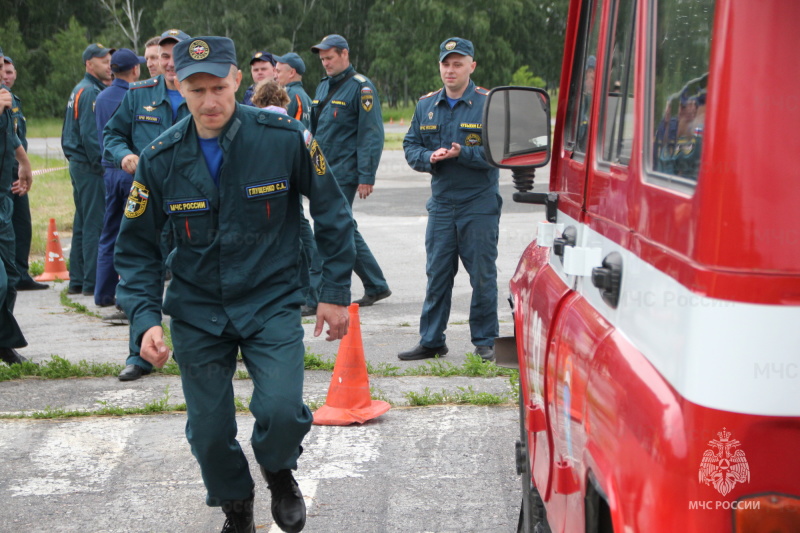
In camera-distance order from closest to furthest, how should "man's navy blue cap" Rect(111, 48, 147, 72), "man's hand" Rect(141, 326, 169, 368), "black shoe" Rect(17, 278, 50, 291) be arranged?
1. "man's hand" Rect(141, 326, 169, 368)
2. "man's navy blue cap" Rect(111, 48, 147, 72)
3. "black shoe" Rect(17, 278, 50, 291)

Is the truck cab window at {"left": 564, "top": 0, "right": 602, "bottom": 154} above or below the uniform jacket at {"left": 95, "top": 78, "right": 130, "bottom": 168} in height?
above

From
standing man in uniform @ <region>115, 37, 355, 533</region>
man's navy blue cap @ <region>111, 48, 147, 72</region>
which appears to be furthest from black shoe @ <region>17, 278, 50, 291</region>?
standing man in uniform @ <region>115, 37, 355, 533</region>

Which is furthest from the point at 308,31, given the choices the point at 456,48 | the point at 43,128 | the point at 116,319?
the point at 456,48

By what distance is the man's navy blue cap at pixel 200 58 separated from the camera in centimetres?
344

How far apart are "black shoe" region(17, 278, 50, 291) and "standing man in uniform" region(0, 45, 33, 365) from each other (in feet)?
4.31

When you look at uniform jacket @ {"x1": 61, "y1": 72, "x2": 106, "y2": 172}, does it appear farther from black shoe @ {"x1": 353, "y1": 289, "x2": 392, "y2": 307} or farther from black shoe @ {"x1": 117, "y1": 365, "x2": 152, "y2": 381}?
black shoe @ {"x1": 117, "y1": 365, "x2": 152, "y2": 381}

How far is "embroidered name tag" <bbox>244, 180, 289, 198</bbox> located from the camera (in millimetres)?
3496

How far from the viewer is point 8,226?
761cm

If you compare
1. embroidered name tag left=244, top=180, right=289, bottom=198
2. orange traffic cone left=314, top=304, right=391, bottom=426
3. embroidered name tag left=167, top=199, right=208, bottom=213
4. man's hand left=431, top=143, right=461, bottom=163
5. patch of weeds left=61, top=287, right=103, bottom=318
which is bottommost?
patch of weeds left=61, top=287, right=103, bottom=318

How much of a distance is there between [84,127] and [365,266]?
2928 millimetres

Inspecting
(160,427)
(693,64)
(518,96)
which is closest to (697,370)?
(693,64)

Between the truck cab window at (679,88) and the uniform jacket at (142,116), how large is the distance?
5.08 metres

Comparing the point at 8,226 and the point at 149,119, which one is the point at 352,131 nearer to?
the point at 149,119

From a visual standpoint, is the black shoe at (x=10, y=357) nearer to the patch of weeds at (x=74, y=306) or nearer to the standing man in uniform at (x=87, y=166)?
the patch of weeds at (x=74, y=306)
